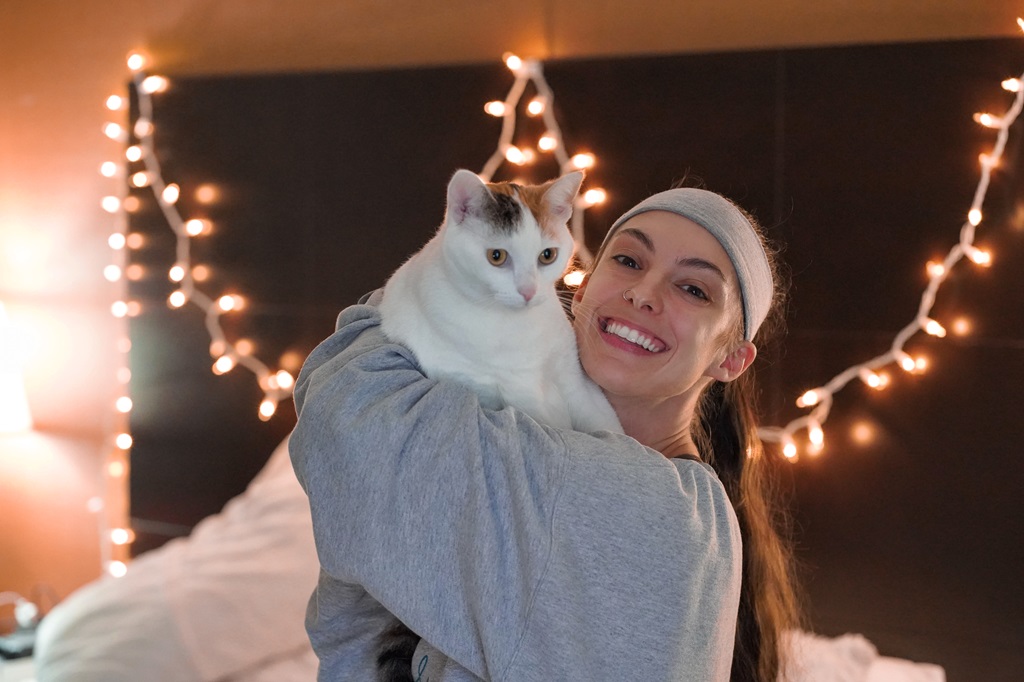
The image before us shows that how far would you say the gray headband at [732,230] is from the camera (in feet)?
4.00

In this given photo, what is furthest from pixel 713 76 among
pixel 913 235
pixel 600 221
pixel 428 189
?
pixel 428 189

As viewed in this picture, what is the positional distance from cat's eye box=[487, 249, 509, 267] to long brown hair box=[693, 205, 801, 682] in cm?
52

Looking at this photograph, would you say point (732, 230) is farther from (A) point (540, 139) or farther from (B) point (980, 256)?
(A) point (540, 139)

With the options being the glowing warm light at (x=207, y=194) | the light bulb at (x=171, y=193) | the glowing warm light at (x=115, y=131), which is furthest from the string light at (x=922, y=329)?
the glowing warm light at (x=115, y=131)

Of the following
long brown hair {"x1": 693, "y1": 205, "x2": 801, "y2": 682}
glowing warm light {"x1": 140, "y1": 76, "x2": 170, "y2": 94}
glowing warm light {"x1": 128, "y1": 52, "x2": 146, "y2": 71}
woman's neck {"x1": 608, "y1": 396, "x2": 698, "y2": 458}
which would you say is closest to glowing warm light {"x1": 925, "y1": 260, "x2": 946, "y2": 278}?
long brown hair {"x1": 693, "y1": 205, "x2": 801, "y2": 682}

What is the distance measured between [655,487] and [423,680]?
1.26 feet

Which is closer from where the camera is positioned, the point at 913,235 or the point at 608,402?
the point at 608,402

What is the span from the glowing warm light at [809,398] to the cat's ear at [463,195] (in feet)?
4.42

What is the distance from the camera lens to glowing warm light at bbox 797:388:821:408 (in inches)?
85.5

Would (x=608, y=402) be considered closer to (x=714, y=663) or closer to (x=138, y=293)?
(x=714, y=663)

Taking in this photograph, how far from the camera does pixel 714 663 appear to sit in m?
1.00

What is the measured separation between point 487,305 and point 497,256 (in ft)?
0.23

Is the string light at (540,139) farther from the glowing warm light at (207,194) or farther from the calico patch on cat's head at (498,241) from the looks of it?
the calico patch on cat's head at (498,241)

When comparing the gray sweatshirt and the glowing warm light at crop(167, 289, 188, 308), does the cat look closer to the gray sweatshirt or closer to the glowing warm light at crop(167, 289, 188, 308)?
the gray sweatshirt
